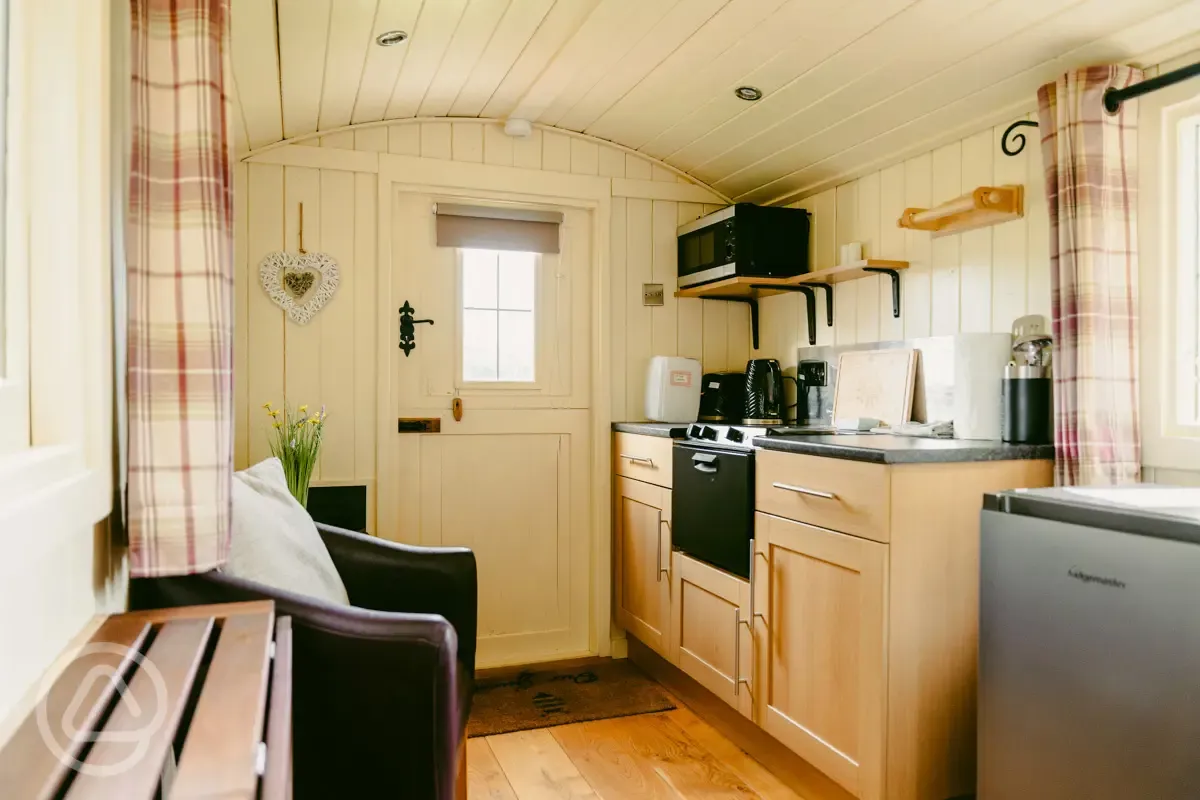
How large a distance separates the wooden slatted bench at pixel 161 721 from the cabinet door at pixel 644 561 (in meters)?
1.94

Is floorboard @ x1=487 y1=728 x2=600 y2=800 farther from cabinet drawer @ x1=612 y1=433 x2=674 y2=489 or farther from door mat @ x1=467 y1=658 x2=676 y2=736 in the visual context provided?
cabinet drawer @ x1=612 y1=433 x2=674 y2=489

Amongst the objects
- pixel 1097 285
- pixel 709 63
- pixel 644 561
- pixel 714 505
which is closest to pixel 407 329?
pixel 644 561

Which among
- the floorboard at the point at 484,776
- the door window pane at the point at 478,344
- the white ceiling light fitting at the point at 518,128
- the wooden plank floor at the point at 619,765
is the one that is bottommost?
the wooden plank floor at the point at 619,765

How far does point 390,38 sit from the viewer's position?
225 centimetres

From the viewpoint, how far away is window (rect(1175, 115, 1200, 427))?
196 centimetres

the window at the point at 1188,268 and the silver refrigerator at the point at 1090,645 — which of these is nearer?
the silver refrigerator at the point at 1090,645

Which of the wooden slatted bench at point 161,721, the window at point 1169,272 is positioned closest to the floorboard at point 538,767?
the wooden slatted bench at point 161,721

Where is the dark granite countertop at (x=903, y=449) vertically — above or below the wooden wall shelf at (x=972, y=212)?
below

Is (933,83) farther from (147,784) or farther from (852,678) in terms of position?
(147,784)

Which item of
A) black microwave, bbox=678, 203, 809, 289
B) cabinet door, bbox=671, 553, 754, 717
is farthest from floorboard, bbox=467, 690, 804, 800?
black microwave, bbox=678, 203, 809, 289

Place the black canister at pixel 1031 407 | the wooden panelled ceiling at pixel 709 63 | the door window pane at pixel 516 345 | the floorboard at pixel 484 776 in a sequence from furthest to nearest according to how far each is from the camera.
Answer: the door window pane at pixel 516 345, the floorboard at pixel 484 776, the black canister at pixel 1031 407, the wooden panelled ceiling at pixel 709 63

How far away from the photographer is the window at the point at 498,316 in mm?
3287

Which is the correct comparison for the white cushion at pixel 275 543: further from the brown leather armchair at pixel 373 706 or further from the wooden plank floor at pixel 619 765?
the wooden plank floor at pixel 619 765

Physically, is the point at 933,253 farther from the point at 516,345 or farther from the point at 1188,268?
the point at 516,345
